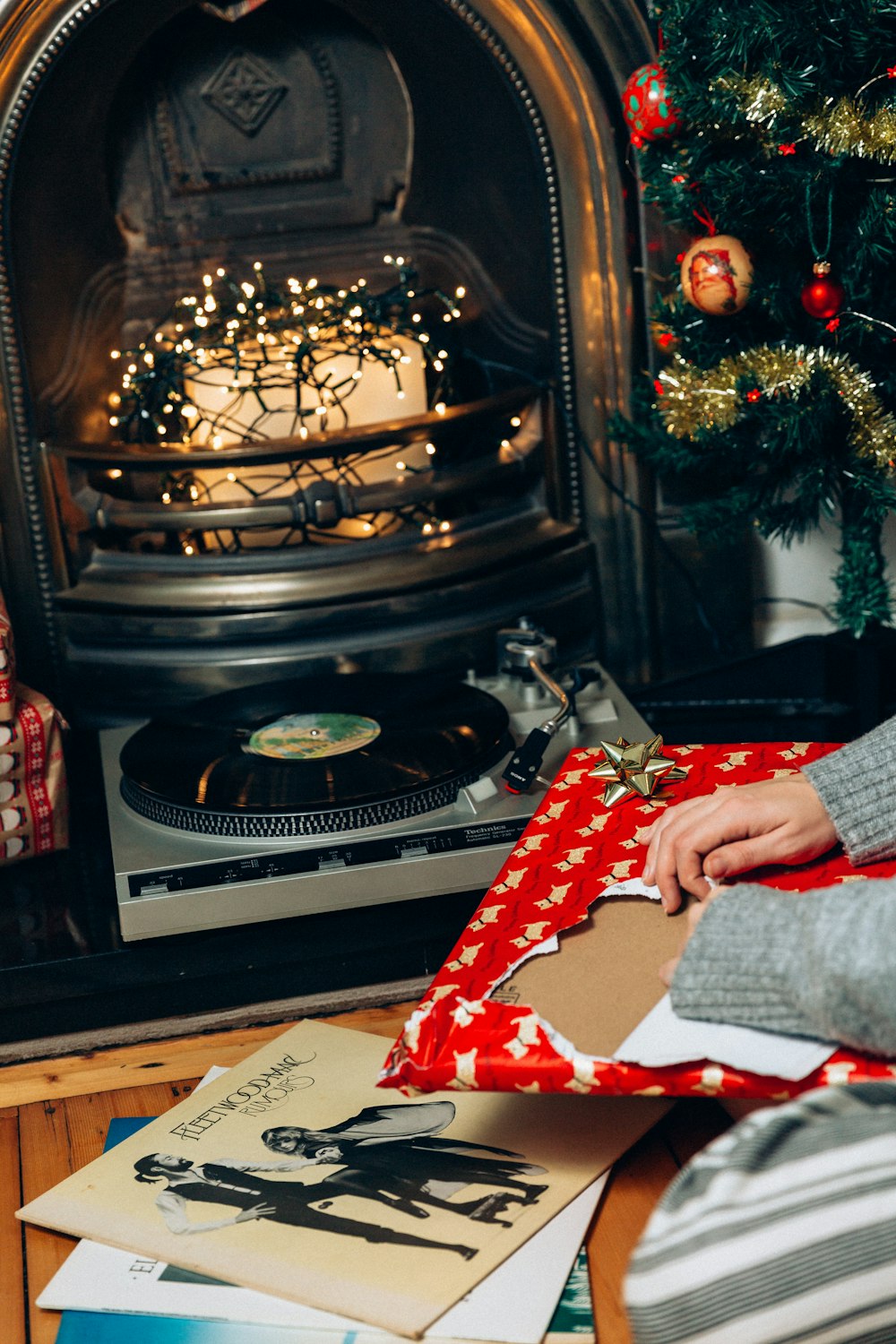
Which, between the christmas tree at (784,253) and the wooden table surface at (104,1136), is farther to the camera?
the christmas tree at (784,253)

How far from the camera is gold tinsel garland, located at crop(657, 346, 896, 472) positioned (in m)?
1.40

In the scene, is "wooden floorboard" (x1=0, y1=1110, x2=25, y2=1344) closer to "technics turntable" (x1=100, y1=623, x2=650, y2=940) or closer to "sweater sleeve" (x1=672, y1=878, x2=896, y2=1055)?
"technics turntable" (x1=100, y1=623, x2=650, y2=940)

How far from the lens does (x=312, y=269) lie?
1831mm

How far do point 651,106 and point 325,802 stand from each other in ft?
2.73

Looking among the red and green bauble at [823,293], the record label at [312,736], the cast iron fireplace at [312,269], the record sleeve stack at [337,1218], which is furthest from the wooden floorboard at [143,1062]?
the red and green bauble at [823,293]

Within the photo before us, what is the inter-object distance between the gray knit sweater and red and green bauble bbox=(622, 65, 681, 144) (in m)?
0.98

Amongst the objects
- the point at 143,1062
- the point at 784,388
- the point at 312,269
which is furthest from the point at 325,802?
the point at 312,269

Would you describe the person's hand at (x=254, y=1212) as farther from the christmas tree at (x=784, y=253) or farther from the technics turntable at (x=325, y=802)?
the christmas tree at (x=784, y=253)

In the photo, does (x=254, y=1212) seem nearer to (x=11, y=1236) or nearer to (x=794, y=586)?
(x=11, y=1236)

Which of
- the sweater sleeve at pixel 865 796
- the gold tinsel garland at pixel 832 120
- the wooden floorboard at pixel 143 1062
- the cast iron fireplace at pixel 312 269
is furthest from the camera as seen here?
the cast iron fireplace at pixel 312 269

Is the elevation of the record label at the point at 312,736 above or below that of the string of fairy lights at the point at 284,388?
below

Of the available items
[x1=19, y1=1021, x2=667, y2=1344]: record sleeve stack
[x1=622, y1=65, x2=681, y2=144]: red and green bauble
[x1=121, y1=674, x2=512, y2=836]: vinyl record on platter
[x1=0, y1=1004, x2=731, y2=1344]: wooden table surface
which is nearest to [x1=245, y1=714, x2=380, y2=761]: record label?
[x1=121, y1=674, x2=512, y2=836]: vinyl record on platter

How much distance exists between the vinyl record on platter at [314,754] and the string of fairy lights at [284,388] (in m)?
0.34

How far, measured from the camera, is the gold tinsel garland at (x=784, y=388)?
54.9 inches
